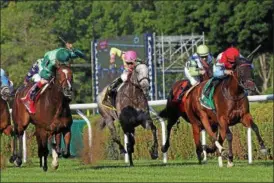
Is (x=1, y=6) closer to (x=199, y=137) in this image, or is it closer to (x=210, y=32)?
(x=210, y=32)

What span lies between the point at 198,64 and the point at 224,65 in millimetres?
1655

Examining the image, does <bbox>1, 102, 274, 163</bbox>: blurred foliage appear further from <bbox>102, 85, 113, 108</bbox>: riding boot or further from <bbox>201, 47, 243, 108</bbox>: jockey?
<bbox>201, 47, 243, 108</bbox>: jockey

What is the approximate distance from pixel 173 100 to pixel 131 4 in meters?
51.3

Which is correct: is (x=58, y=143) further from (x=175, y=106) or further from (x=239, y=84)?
(x=239, y=84)

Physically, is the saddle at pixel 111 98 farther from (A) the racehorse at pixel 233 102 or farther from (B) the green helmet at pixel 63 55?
(A) the racehorse at pixel 233 102

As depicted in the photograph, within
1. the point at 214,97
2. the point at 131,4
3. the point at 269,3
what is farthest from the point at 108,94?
the point at 131,4

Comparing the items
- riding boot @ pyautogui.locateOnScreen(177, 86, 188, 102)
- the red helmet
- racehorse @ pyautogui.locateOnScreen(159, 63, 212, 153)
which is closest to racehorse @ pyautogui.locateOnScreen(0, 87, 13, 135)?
racehorse @ pyautogui.locateOnScreen(159, 63, 212, 153)

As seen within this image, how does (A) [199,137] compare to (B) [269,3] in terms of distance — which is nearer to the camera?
(A) [199,137]

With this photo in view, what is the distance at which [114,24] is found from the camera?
63.2 m

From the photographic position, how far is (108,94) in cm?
1716

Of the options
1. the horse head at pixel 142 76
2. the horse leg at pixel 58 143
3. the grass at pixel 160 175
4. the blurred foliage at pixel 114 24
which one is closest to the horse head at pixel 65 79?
the horse leg at pixel 58 143

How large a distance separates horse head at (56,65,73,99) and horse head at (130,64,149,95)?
139 centimetres

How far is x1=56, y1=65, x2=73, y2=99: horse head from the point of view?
14.6m

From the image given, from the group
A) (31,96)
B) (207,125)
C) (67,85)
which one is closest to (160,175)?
(67,85)
